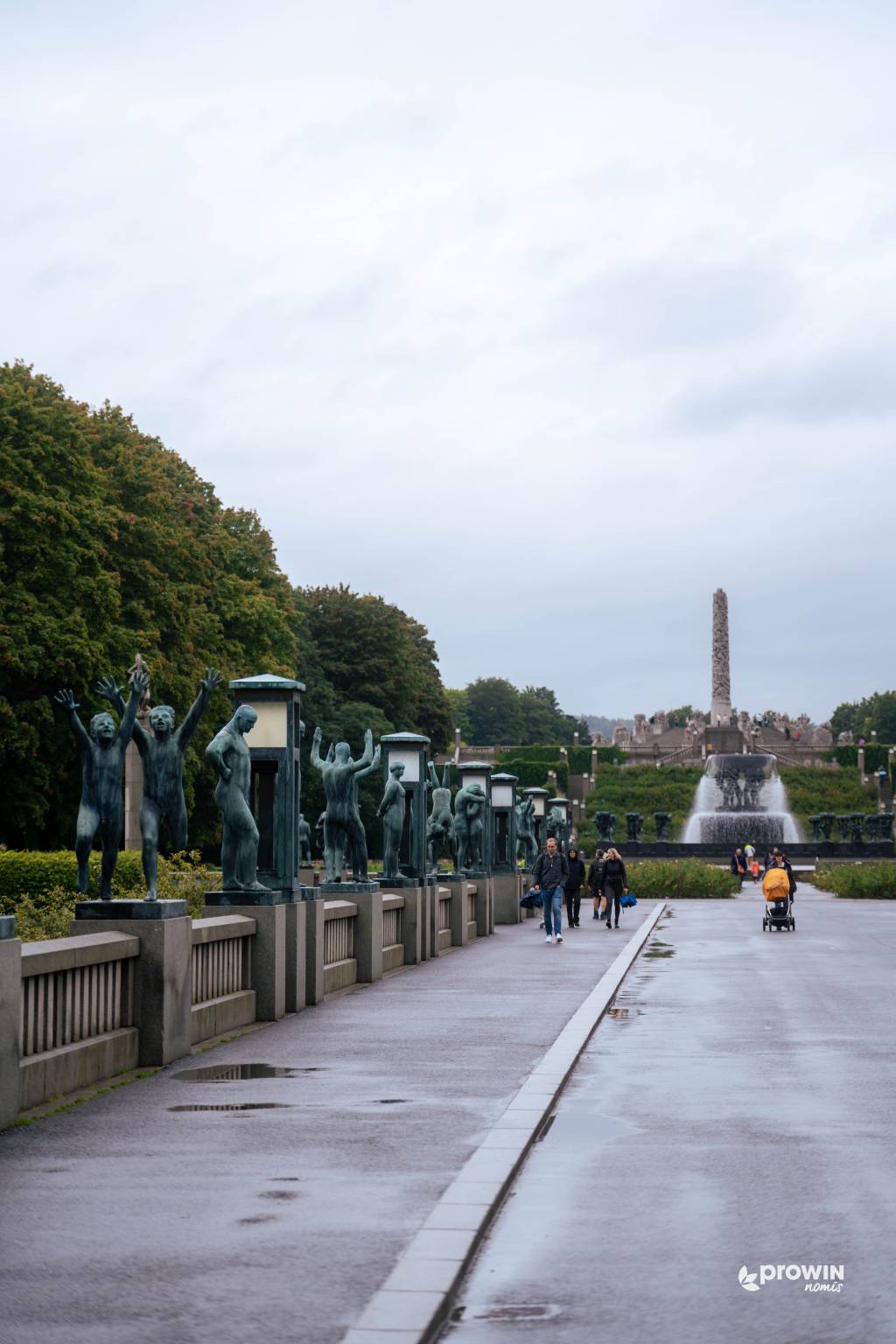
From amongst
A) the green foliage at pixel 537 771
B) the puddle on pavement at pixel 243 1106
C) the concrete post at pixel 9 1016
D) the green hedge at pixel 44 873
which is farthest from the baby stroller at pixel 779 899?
the green foliage at pixel 537 771

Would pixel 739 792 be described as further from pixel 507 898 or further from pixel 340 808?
pixel 340 808

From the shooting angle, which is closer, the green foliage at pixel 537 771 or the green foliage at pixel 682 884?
the green foliage at pixel 682 884

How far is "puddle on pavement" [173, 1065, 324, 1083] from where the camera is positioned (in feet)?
40.2

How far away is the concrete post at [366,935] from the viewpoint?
2183 centimetres

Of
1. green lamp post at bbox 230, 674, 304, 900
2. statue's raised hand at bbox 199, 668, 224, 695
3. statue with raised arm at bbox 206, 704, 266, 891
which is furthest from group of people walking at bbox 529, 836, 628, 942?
statue's raised hand at bbox 199, 668, 224, 695

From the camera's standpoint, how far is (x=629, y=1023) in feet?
54.9

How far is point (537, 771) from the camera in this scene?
474 feet

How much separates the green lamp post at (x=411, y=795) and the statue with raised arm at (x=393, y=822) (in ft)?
0.38

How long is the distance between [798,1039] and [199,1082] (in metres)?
5.41

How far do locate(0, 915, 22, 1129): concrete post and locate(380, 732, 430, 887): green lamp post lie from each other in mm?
16125

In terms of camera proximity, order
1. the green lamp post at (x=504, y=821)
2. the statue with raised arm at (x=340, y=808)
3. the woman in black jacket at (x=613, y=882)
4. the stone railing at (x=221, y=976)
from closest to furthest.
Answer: the stone railing at (x=221, y=976) < the statue with raised arm at (x=340, y=808) < the woman in black jacket at (x=613, y=882) < the green lamp post at (x=504, y=821)

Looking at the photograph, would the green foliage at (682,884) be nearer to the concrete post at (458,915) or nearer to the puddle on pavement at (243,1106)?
the concrete post at (458,915)

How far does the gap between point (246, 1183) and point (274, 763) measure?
9.71 meters

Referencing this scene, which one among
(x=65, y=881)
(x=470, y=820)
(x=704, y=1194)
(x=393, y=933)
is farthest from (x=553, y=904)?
(x=704, y=1194)
